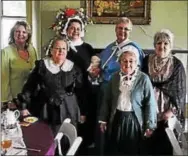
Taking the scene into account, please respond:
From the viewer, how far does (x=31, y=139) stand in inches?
46.4

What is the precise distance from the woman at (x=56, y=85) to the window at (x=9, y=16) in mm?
143

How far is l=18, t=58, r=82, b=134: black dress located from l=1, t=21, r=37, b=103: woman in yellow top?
0.03m

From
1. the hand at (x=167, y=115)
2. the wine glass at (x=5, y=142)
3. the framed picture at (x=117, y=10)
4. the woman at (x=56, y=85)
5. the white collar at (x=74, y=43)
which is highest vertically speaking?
the framed picture at (x=117, y=10)

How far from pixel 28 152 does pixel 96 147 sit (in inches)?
9.7

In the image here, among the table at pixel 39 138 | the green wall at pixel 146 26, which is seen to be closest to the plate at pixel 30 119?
the table at pixel 39 138

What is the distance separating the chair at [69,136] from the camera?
1.20 m

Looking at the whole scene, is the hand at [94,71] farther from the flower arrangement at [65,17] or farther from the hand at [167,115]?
the hand at [167,115]

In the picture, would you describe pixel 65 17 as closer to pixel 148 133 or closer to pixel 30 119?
pixel 30 119

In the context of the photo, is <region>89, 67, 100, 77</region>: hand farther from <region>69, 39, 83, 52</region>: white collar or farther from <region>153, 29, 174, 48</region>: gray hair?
<region>153, 29, 174, 48</region>: gray hair

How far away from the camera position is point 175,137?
1.21 metres

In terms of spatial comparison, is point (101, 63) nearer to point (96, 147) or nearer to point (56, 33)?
point (56, 33)

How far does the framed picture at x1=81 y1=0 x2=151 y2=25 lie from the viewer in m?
1.18

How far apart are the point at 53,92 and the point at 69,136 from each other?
169 mm

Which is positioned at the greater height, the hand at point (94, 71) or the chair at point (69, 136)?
the hand at point (94, 71)
